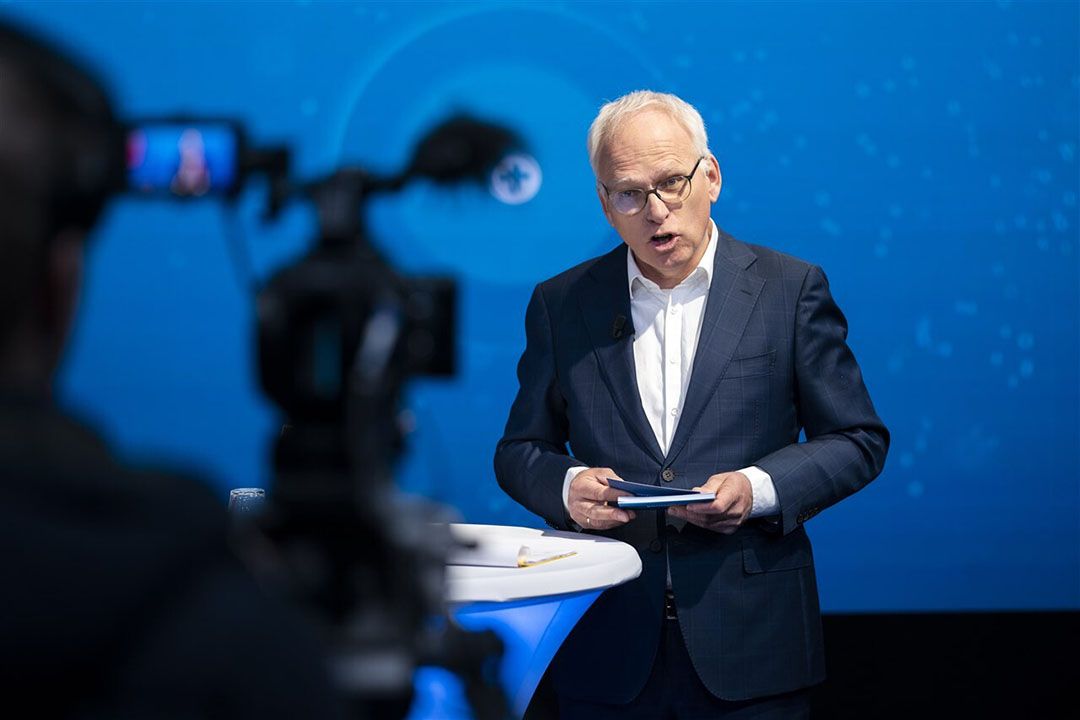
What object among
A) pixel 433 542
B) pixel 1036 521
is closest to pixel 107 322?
pixel 1036 521

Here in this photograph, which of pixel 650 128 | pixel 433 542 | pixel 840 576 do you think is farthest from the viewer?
pixel 840 576

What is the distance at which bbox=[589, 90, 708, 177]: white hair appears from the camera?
101 inches

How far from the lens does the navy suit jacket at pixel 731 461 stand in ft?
7.61

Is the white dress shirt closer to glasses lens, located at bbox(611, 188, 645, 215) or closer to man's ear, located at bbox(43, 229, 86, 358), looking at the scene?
glasses lens, located at bbox(611, 188, 645, 215)

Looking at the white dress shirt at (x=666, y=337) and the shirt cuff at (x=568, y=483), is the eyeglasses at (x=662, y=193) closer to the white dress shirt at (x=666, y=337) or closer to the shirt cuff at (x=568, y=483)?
the white dress shirt at (x=666, y=337)

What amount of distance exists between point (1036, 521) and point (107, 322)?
345 centimetres

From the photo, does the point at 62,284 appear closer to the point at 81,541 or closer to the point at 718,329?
the point at 81,541

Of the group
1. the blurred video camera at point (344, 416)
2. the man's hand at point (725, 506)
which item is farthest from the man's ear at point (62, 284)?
the man's hand at point (725, 506)

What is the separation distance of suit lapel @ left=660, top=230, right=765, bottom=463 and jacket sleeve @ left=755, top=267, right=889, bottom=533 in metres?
0.12

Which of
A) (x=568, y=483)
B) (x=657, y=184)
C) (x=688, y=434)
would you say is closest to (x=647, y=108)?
(x=657, y=184)

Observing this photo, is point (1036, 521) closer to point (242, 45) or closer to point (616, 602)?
point (616, 602)

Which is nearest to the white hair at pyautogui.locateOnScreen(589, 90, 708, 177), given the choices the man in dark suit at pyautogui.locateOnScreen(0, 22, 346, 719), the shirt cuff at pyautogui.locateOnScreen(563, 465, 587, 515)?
the shirt cuff at pyautogui.locateOnScreen(563, 465, 587, 515)

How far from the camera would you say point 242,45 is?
4.24 meters

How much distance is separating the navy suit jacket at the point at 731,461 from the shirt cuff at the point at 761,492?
14 mm
